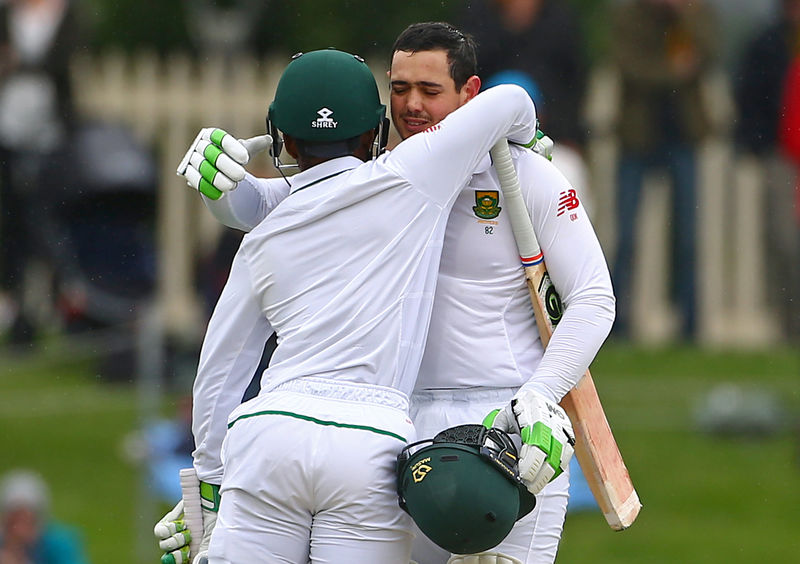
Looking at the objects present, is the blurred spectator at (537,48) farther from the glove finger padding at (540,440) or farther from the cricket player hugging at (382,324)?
the glove finger padding at (540,440)

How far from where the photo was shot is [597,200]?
12430 mm

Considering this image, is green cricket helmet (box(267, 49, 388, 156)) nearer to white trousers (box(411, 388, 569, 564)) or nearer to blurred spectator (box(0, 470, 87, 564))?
white trousers (box(411, 388, 569, 564))

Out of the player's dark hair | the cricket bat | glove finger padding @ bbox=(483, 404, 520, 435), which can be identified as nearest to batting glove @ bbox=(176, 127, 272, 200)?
the player's dark hair

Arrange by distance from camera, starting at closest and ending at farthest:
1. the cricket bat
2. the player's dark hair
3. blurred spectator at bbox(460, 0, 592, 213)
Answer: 1. the cricket bat
2. the player's dark hair
3. blurred spectator at bbox(460, 0, 592, 213)

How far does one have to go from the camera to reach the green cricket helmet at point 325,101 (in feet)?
13.5

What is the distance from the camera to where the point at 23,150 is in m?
10.8

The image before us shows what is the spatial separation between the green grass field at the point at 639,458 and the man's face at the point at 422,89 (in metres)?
5.75

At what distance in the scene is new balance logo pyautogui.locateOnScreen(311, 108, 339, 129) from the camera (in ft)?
13.5

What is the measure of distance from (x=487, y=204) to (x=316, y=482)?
3.02 feet

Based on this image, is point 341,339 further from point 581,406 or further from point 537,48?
point 537,48

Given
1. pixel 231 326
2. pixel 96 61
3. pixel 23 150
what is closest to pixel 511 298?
pixel 231 326

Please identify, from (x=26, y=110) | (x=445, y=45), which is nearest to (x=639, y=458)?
(x=26, y=110)

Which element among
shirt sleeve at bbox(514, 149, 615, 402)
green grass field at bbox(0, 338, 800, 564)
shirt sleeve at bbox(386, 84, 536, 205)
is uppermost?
shirt sleeve at bbox(386, 84, 536, 205)

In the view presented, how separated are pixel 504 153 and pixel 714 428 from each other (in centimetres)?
727
